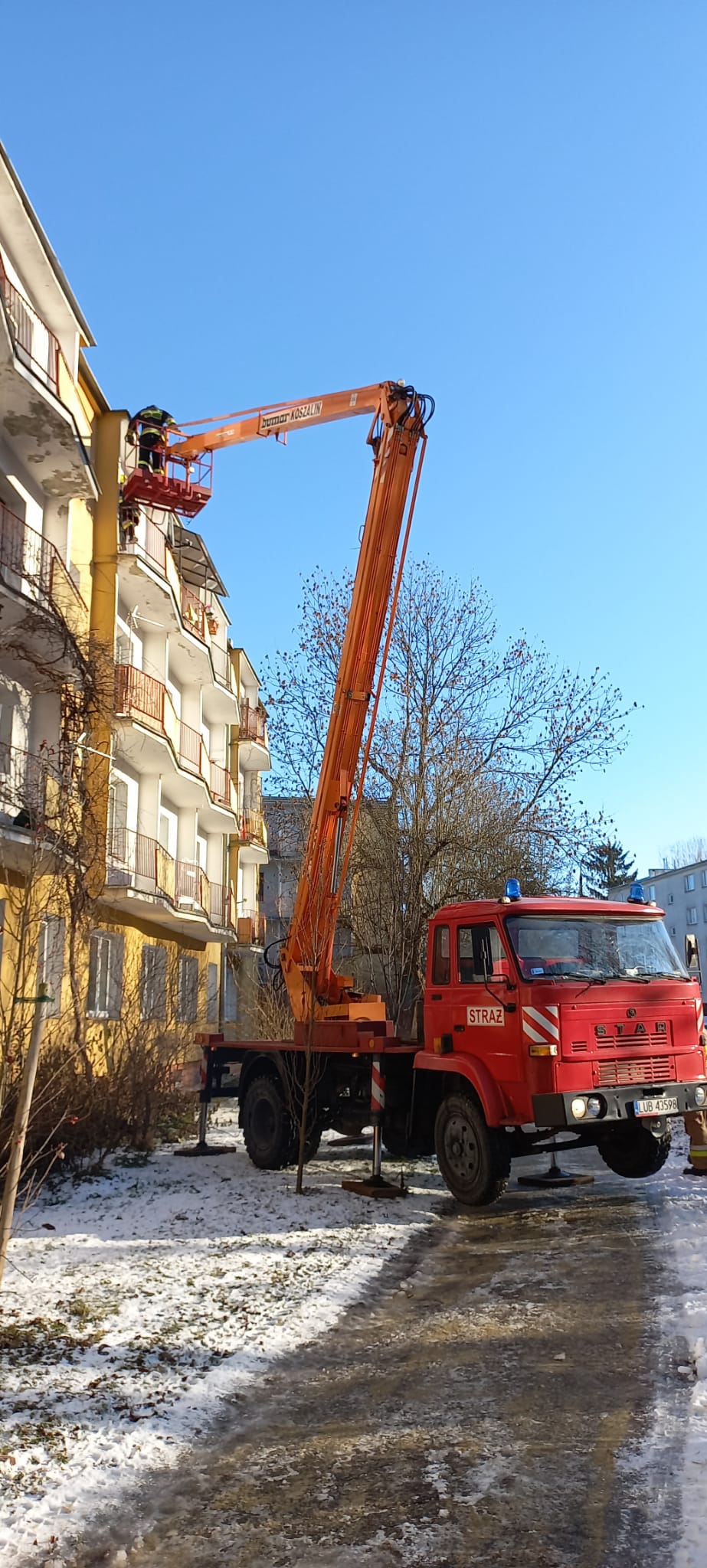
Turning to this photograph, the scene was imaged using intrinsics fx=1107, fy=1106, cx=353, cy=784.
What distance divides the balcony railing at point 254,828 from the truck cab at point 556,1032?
2810 cm

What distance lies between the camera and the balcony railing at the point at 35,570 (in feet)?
59.4

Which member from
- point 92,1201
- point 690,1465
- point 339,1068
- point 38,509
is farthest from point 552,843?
point 690,1465

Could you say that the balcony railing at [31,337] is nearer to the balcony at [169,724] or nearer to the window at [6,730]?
the window at [6,730]

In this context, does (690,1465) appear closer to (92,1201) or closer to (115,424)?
(92,1201)

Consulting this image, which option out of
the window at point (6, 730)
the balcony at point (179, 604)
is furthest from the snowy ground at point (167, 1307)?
the balcony at point (179, 604)

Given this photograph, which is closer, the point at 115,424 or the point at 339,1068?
the point at 339,1068

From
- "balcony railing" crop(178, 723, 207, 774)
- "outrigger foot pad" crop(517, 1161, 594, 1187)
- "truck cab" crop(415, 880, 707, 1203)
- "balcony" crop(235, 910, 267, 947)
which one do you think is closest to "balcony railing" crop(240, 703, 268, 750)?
"balcony" crop(235, 910, 267, 947)

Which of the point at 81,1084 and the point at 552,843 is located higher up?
the point at 552,843

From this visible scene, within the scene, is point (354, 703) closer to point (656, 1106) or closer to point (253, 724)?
point (656, 1106)

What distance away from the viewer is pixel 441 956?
11.1 metres

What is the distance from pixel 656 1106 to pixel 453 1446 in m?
5.20

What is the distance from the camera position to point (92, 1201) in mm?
10695

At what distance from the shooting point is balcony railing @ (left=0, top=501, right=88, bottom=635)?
1811 cm

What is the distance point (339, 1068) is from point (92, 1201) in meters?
3.07
